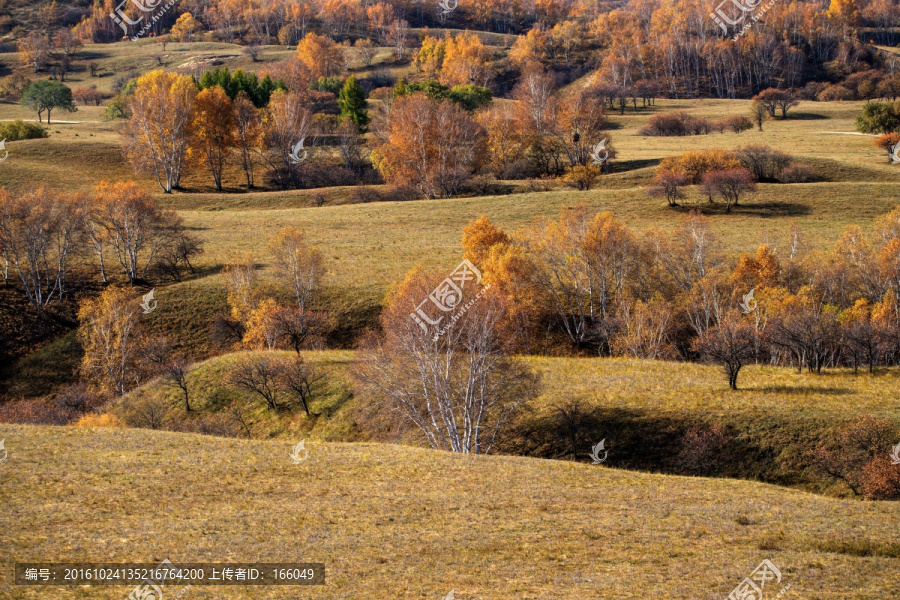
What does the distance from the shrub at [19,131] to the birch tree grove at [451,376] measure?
326ft

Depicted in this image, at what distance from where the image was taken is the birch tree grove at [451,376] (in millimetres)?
40469

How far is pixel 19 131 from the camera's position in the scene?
115000 mm

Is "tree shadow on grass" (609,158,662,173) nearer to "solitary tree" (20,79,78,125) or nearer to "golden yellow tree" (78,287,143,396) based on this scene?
"golden yellow tree" (78,287,143,396)

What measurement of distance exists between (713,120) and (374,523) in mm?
133510

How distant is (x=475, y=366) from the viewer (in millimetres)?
40594

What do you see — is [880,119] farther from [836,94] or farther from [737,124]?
[836,94]

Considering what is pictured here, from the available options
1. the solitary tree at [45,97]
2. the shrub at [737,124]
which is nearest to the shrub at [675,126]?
the shrub at [737,124]

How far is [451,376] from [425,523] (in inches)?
835

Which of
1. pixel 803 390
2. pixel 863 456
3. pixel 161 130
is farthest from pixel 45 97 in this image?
pixel 863 456

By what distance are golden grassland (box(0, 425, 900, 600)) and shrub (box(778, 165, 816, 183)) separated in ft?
243

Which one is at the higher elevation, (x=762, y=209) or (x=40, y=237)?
(x=40, y=237)

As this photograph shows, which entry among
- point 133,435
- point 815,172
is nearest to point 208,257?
point 133,435

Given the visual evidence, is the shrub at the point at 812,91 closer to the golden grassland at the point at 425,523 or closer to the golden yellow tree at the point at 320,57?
the golden yellow tree at the point at 320,57

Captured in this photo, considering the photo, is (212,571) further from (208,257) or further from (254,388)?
(208,257)
